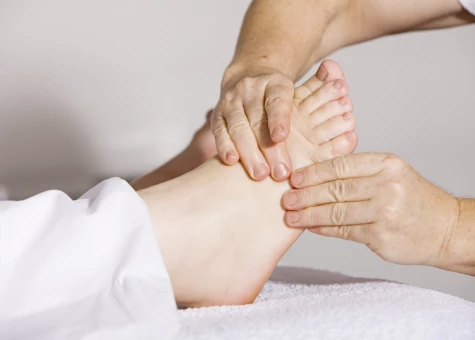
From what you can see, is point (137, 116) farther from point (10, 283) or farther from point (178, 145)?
point (10, 283)

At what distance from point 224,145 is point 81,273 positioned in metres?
0.37

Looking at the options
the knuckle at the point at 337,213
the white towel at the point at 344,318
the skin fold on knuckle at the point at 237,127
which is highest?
the skin fold on knuckle at the point at 237,127

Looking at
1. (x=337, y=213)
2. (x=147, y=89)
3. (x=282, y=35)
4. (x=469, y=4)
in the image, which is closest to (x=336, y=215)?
(x=337, y=213)

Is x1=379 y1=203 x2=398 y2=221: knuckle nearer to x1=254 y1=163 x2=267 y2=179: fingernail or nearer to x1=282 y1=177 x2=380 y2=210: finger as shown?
x1=282 y1=177 x2=380 y2=210: finger

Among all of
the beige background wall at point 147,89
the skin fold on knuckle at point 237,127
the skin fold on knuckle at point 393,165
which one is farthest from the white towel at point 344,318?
the beige background wall at point 147,89

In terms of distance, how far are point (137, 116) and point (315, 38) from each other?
3.27 feet

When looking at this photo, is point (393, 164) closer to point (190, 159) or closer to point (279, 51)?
point (279, 51)

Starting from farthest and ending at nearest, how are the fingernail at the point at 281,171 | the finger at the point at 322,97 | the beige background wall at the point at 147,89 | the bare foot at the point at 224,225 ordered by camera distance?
the beige background wall at the point at 147,89, the finger at the point at 322,97, the fingernail at the point at 281,171, the bare foot at the point at 224,225

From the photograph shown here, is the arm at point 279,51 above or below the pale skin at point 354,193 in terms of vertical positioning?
above

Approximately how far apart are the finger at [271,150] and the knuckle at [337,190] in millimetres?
81

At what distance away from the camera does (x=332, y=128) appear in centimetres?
112

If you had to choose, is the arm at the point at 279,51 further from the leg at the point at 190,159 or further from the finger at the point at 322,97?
the leg at the point at 190,159

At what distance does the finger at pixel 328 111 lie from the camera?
3.69 feet

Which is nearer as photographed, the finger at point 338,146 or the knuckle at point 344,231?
the knuckle at point 344,231
